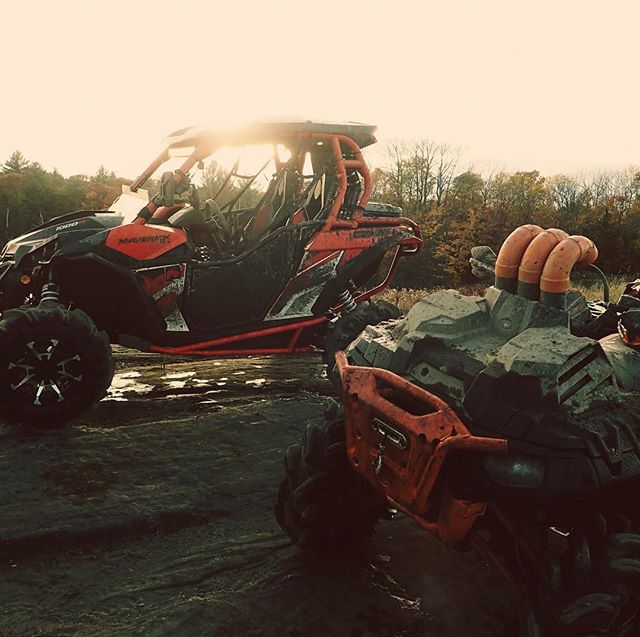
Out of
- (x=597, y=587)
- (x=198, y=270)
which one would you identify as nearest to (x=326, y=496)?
(x=597, y=587)

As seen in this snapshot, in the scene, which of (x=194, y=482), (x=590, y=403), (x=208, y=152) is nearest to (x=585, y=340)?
(x=590, y=403)

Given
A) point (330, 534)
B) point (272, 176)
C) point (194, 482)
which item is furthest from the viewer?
point (272, 176)

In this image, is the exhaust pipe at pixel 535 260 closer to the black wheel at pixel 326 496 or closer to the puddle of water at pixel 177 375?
the black wheel at pixel 326 496

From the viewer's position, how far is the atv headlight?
178 centimetres

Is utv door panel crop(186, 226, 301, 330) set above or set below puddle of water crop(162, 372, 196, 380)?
above

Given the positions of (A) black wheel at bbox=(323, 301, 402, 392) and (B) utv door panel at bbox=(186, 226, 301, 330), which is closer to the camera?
(B) utv door panel at bbox=(186, 226, 301, 330)

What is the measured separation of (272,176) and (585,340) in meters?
4.12

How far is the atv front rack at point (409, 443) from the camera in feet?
5.91

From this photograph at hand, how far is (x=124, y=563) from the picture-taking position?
8.89 ft

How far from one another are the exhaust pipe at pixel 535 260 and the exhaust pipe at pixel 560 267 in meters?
0.03

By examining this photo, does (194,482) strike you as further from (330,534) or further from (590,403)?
(590,403)

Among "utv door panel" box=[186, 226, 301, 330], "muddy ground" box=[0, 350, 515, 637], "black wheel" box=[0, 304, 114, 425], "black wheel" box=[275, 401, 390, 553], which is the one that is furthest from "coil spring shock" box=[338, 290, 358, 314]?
"black wheel" box=[275, 401, 390, 553]

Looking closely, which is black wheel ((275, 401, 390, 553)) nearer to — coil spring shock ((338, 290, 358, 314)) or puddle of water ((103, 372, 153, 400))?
puddle of water ((103, 372, 153, 400))

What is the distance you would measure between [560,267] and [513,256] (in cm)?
22
